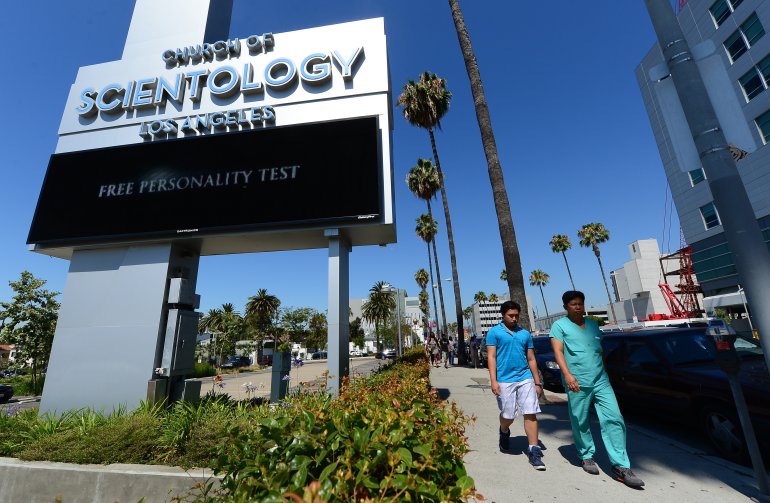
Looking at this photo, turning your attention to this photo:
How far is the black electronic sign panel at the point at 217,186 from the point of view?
6.82 meters

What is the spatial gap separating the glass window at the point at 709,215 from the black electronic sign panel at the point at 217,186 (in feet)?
116

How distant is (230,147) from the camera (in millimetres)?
7520

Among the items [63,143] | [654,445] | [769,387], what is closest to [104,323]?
[63,143]

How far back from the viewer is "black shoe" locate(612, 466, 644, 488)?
10.6 feet

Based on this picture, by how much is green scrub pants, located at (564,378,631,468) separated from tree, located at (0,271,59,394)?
91.7 ft

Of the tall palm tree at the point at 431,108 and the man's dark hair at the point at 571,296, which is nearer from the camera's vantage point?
the man's dark hair at the point at 571,296

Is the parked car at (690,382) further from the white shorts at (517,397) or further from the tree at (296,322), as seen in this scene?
the tree at (296,322)

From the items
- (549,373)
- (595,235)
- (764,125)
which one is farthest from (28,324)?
(595,235)

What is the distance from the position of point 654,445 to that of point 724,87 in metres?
4.37

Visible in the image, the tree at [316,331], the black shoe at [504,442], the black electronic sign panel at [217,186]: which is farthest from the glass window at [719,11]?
the tree at [316,331]

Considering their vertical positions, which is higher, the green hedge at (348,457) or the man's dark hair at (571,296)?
the man's dark hair at (571,296)

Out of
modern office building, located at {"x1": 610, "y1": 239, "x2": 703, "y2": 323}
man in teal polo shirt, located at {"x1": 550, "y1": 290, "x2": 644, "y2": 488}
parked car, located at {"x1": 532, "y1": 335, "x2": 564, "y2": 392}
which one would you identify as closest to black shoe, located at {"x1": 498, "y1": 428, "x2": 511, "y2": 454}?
man in teal polo shirt, located at {"x1": 550, "y1": 290, "x2": 644, "y2": 488}

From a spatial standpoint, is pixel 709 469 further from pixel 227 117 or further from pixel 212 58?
pixel 212 58

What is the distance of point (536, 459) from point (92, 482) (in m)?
4.83
